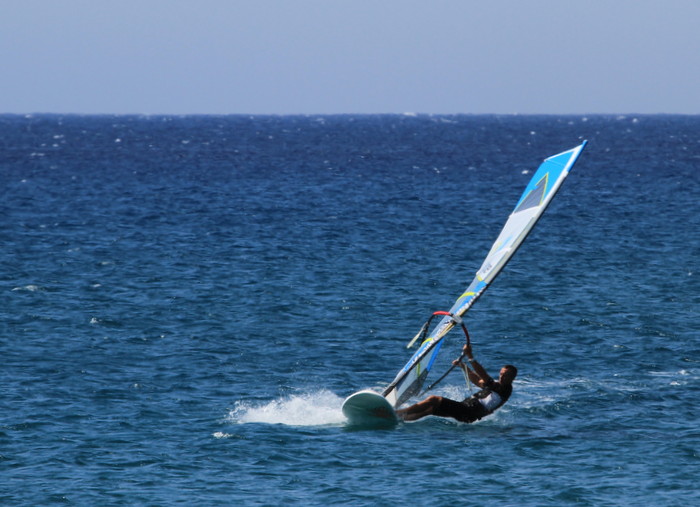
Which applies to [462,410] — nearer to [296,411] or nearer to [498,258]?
[498,258]

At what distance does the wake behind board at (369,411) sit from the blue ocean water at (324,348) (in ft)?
1.40

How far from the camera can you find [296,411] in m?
26.5

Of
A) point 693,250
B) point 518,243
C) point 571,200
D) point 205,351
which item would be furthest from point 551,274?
point 571,200

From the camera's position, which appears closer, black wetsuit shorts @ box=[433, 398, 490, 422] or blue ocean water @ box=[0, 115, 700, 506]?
blue ocean water @ box=[0, 115, 700, 506]

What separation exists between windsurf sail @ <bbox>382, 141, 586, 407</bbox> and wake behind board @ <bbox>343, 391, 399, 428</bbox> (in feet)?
2.57

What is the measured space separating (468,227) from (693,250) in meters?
14.1

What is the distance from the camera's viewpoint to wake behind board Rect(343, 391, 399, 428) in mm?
24641

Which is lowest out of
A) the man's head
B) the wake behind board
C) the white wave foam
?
the white wave foam

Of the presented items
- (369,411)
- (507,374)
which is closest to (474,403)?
(507,374)

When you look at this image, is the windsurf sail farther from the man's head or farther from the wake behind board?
the man's head

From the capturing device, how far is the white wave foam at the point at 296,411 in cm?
2559

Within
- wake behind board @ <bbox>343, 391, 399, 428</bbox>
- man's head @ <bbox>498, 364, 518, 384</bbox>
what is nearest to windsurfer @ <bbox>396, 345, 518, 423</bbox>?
man's head @ <bbox>498, 364, 518, 384</bbox>

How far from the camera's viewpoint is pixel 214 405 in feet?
88.3

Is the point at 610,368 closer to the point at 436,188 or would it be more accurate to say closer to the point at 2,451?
the point at 2,451
